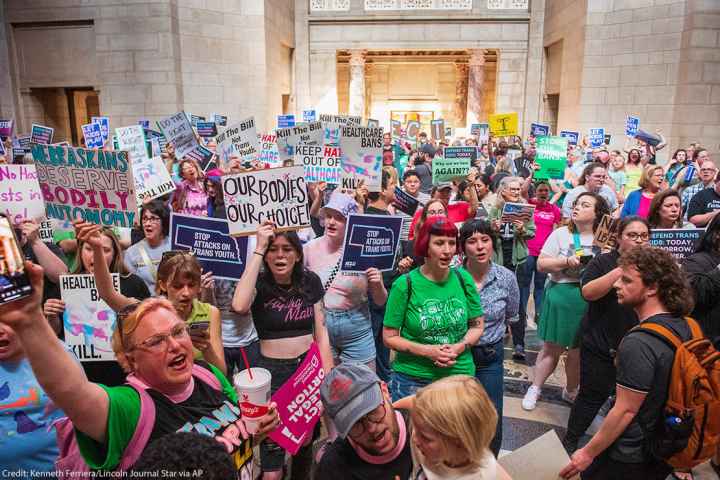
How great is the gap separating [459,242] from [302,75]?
20538mm

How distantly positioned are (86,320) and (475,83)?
2211 centimetres

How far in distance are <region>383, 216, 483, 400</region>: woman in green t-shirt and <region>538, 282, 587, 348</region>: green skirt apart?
63.1 inches

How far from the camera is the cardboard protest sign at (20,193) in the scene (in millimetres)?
4199

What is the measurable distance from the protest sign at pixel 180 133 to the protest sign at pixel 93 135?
1535 mm

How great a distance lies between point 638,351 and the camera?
251cm

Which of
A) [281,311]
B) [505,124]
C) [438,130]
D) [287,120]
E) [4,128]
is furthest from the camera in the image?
[438,130]

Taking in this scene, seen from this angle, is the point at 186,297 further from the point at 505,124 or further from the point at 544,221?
the point at 505,124

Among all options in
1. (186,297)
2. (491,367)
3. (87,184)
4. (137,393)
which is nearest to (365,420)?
(137,393)

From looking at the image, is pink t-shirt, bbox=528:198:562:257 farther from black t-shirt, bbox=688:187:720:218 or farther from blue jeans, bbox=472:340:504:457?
blue jeans, bbox=472:340:504:457

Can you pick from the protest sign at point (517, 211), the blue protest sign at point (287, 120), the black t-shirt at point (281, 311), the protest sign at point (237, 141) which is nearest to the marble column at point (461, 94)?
Answer: the blue protest sign at point (287, 120)

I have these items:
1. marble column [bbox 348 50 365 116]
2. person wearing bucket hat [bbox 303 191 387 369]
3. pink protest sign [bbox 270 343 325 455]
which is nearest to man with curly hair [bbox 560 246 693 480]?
pink protest sign [bbox 270 343 325 455]

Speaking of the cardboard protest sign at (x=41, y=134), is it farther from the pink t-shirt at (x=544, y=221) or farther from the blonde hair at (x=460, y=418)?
the blonde hair at (x=460, y=418)

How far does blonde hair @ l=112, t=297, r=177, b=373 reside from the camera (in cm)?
192

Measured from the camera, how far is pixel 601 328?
144 inches
